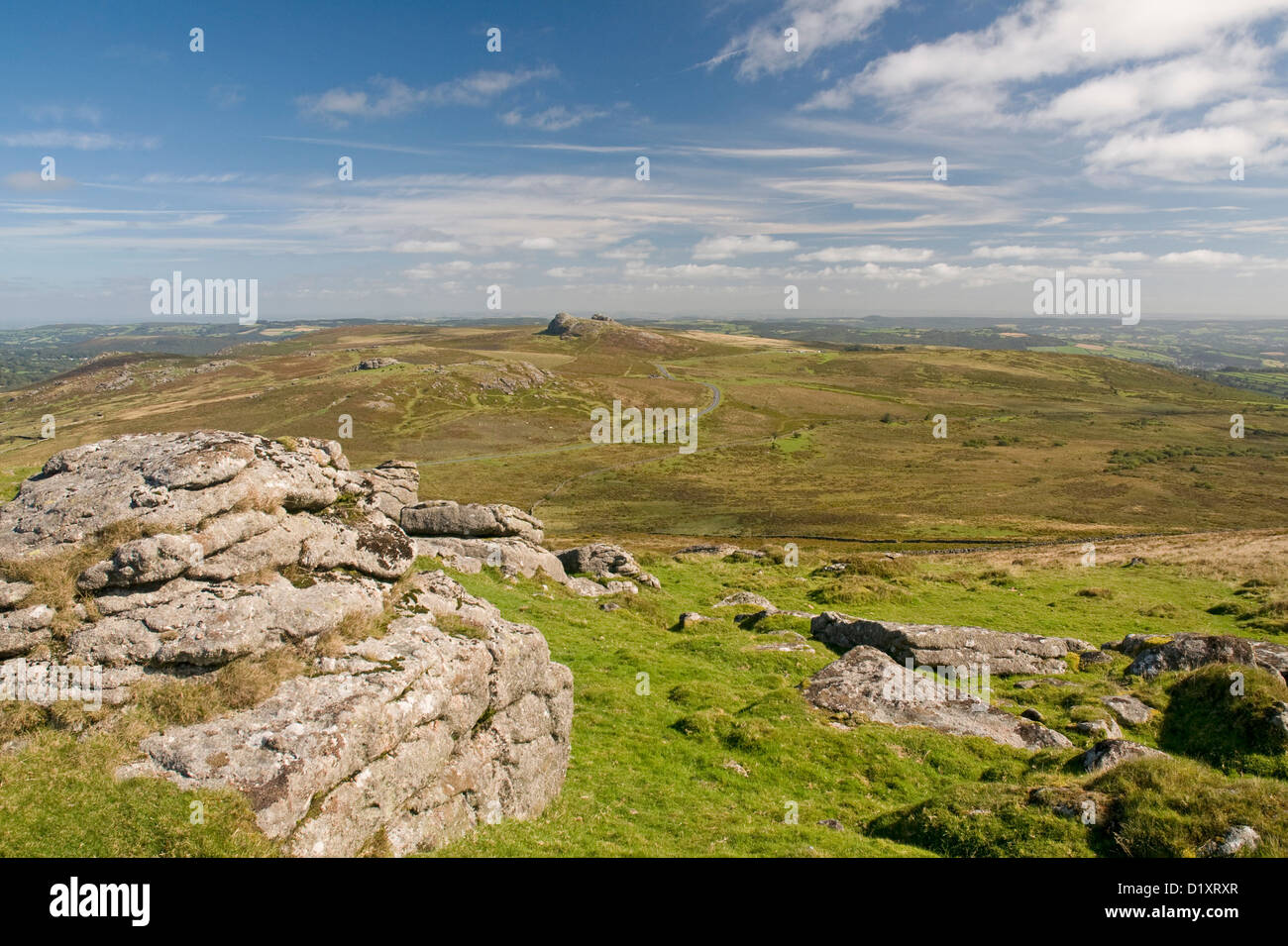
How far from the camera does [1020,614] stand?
37.1 metres

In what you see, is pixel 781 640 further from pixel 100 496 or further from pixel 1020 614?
pixel 100 496

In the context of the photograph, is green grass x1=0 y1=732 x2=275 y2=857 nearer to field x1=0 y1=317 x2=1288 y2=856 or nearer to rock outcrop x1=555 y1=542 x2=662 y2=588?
field x1=0 y1=317 x2=1288 y2=856

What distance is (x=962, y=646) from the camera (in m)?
28.4

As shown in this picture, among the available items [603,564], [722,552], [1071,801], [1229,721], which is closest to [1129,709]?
[1229,721]

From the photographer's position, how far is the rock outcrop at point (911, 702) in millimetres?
21078

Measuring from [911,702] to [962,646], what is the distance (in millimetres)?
7072

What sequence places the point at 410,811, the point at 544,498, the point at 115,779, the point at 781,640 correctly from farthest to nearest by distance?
the point at 544,498, the point at 781,640, the point at 410,811, the point at 115,779

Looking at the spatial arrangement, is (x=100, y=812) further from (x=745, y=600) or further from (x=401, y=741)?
(x=745, y=600)

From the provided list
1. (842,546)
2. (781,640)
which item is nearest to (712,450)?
(842,546)

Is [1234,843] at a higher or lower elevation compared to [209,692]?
lower

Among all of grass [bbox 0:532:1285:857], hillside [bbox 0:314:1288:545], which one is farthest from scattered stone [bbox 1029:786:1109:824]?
hillside [bbox 0:314:1288:545]

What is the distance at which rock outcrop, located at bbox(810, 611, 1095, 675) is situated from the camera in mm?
27625
